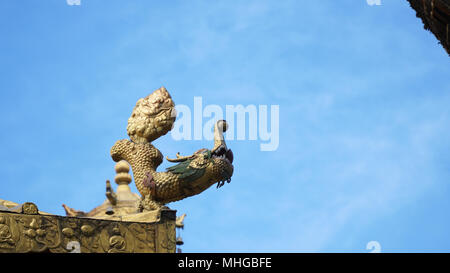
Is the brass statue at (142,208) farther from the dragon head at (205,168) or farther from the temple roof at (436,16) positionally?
the temple roof at (436,16)

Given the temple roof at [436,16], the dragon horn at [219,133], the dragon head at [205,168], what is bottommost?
the dragon head at [205,168]

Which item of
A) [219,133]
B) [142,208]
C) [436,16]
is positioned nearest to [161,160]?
[142,208]

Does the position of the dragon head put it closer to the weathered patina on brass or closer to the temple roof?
the weathered patina on brass

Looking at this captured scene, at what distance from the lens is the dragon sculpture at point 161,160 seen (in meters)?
13.1

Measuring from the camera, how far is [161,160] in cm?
1375

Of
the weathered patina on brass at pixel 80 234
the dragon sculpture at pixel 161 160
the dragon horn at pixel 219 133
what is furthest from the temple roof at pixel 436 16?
the weathered patina on brass at pixel 80 234

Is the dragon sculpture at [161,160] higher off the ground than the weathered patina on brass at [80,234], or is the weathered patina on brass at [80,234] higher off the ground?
the dragon sculpture at [161,160]

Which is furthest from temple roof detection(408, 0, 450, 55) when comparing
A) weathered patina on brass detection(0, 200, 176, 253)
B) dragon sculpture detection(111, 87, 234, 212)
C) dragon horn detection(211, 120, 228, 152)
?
weathered patina on brass detection(0, 200, 176, 253)

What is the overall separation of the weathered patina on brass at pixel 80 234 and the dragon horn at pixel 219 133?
1361 millimetres

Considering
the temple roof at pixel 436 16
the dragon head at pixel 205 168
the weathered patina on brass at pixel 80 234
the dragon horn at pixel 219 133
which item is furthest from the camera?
the temple roof at pixel 436 16

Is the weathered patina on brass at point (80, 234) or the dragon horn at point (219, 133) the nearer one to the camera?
the weathered patina on brass at point (80, 234)
